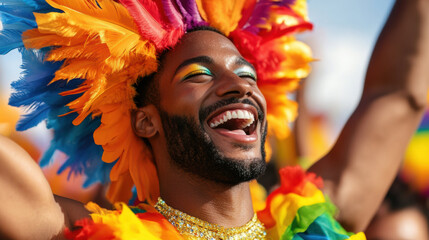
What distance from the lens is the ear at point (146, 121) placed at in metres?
2.70

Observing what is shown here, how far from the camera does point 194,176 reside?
2.53 meters

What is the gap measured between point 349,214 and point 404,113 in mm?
591

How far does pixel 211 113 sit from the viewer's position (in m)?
2.50

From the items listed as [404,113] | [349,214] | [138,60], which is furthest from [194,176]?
[404,113]

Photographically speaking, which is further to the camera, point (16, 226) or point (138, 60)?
point (138, 60)

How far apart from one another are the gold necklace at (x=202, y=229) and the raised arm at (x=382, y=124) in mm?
491

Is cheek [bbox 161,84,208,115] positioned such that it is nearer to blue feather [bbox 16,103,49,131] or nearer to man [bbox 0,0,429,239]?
man [bbox 0,0,429,239]

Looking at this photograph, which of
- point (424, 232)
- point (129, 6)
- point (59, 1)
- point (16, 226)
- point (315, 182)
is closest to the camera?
point (16, 226)

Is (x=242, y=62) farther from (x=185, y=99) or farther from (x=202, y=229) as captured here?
(x=202, y=229)

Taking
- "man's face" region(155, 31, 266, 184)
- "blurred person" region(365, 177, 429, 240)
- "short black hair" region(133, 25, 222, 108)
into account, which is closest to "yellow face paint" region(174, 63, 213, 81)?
"man's face" region(155, 31, 266, 184)

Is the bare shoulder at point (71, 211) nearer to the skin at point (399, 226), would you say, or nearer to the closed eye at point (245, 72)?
the closed eye at point (245, 72)

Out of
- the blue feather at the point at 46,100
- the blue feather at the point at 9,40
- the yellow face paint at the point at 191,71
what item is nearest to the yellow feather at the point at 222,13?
the yellow face paint at the point at 191,71

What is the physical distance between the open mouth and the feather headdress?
430 mm

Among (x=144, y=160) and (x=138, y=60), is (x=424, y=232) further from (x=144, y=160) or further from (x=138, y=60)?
(x=138, y=60)
